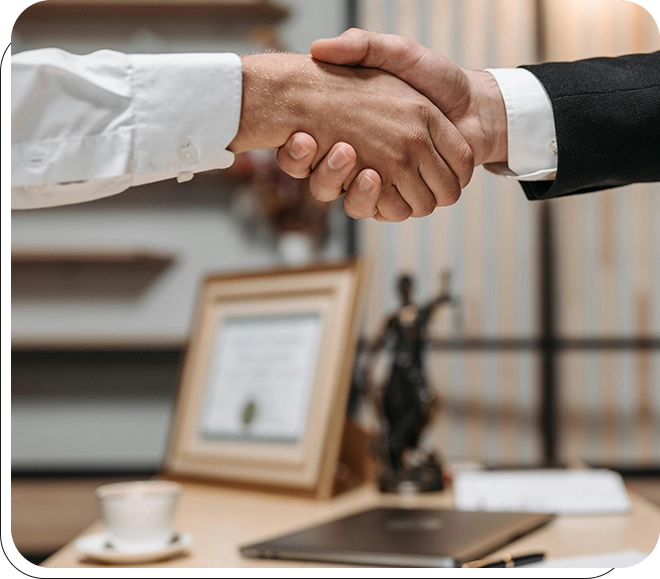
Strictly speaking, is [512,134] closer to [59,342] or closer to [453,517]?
[453,517]

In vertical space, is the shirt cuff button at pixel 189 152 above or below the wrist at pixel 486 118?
below

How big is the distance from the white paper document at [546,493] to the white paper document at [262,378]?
0.33m

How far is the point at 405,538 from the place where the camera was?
96cm

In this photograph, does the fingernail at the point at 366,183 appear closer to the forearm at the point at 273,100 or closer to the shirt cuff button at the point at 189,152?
the forearm at the point at 273,100

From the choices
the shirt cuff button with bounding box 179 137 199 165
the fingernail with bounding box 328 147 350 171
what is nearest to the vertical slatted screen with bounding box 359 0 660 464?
the fingernail with bounding box 328 147 350 171

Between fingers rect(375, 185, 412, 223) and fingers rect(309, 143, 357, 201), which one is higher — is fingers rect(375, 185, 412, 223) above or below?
below

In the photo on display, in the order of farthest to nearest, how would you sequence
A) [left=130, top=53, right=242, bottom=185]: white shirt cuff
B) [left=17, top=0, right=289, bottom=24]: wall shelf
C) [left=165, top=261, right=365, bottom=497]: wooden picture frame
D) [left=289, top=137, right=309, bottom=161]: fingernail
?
[left=17, top=0, right=289, bottom=24]: wall shelf < [left=165, top=261, right=365, bottom=497]: wooden picture frame < [left=289, top=137, right=309, bottom=161]: fingernail < [left=130, top=53, right=242, bottom=185]: white shirt cuff

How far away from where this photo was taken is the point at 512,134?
1.12 meters

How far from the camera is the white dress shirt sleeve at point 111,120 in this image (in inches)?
36.1

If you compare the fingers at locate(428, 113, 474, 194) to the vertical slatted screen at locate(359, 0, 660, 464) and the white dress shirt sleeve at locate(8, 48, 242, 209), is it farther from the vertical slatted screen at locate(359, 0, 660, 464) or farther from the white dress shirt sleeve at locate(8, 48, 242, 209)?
the vertical slatted screen at locate(359, 0, 660, 464)

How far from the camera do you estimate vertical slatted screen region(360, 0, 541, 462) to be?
2.47 m

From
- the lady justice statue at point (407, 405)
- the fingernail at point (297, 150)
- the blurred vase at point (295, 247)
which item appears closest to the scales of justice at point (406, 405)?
the lady justice statue at point (407, 405)

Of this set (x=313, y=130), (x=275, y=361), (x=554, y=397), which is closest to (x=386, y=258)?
(x=554, y=397)

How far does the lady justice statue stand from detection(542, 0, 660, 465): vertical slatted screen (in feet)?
3.50
